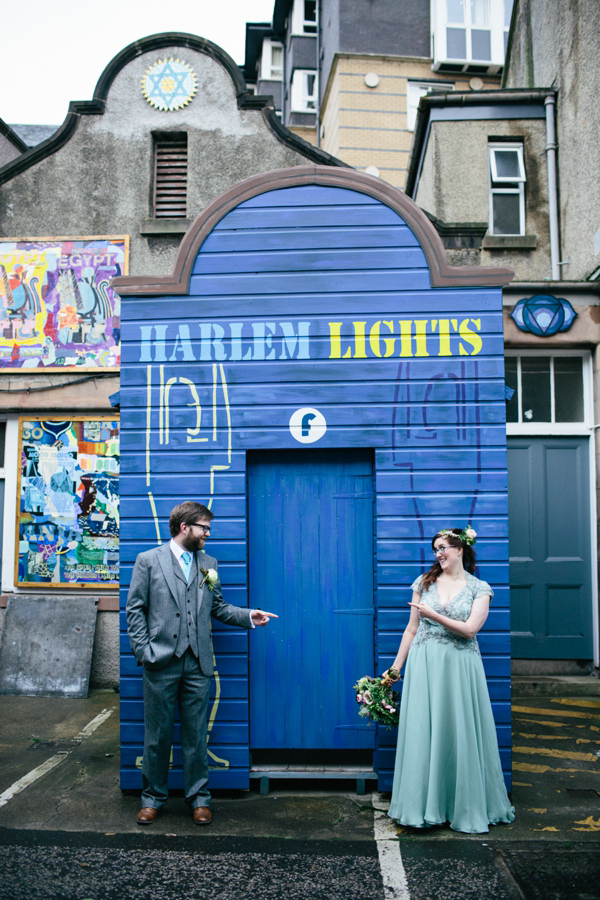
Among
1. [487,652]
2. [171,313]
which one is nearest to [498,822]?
[487,652]

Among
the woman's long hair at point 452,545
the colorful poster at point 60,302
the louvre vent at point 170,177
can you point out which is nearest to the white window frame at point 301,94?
the louvre vent at point 170,177

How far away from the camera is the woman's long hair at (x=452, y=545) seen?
454 cm

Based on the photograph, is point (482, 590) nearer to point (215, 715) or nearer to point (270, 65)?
point (215, 715)

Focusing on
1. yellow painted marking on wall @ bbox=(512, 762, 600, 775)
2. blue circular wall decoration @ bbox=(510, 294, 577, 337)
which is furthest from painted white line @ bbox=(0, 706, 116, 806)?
blue circular wall decoration @ bbox=(510, 294, 577, 337)

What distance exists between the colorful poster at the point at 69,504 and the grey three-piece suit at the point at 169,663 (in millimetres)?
3583

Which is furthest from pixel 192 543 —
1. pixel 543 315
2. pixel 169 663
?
pixel 543 315

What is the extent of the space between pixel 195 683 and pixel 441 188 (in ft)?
23.7

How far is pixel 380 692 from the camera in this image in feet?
15.2

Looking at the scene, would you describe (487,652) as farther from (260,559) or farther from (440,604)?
(260,559)

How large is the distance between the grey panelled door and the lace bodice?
3554 mm

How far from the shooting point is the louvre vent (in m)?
8.29

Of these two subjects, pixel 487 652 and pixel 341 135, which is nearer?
pixel 487 652

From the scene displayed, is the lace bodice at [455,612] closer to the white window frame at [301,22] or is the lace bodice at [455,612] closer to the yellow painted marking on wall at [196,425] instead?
the yellow painted marking on wall at [196,425]

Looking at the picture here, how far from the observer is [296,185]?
5.26m
